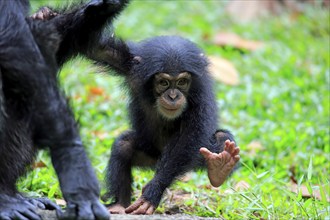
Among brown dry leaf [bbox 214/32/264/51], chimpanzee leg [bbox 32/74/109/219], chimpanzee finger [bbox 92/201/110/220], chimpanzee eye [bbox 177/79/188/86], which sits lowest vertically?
brown dry leaf [bbox 214/32/264/51]

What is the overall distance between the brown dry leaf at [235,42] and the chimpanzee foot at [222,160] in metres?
6.86

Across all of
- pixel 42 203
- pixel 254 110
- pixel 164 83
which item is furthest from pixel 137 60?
pixel 254 110

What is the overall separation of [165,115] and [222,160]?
77 centimetres

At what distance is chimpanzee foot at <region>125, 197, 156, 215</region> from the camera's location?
5.03 m

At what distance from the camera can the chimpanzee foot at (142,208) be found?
5.03 metres

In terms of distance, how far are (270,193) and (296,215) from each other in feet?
3.30

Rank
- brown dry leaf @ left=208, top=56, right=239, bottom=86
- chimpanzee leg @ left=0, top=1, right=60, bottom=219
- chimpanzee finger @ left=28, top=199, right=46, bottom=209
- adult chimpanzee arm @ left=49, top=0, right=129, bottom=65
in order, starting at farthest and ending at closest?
brown dry leaf @ left=208, top=56, right=239, bottom=86 → adult chimpanzee arm @ left=49, top=0, right=129, bottom=65 → chimpanzee finger @ left=28, top=199, right=46, bottom=209 → chimpanzee leg @ left=0, top=1, right=60, bottom=219

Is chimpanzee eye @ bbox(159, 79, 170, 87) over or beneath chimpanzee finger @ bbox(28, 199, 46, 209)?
beneath

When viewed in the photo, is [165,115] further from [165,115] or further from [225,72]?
[225,72]

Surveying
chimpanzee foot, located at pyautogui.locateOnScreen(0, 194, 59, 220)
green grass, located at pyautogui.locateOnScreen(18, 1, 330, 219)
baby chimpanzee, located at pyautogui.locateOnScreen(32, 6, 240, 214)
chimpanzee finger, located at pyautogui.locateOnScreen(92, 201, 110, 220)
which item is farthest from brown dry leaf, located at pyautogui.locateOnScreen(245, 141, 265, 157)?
chimpanzee finger, located at pyautogui.locateOnScreen(92, 201, 110, 220)

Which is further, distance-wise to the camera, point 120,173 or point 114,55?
point 114,55

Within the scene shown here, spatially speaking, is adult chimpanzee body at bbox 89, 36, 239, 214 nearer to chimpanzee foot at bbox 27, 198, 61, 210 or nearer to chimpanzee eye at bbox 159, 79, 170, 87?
chimpanzee eye at bbox 159, 79, 170, 87

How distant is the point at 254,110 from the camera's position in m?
9.18

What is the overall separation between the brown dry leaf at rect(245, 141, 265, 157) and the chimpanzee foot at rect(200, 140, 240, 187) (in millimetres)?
2263
